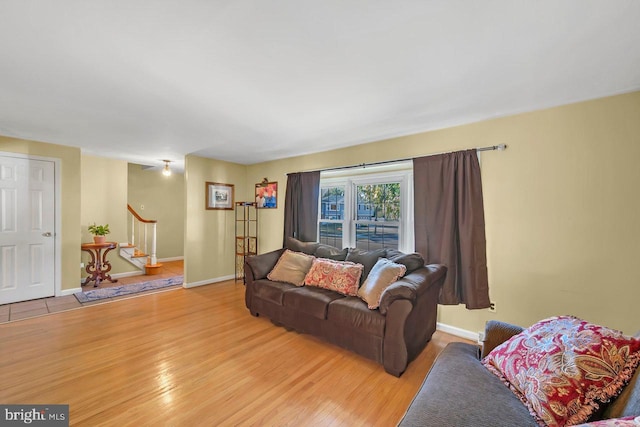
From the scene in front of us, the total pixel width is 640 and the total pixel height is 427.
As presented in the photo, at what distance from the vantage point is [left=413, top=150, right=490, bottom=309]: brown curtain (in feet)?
8.78

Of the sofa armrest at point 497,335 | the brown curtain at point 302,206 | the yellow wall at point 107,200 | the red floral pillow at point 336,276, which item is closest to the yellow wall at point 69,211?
the yellow wall at point 107,200

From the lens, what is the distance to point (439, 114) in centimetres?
256

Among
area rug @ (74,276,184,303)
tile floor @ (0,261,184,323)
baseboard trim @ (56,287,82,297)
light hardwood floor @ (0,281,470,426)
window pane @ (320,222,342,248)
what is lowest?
light hardwood floor @ (0,281,470,426)

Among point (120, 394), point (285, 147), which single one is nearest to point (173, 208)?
point (285, 147)

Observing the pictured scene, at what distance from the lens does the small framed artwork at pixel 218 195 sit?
4.81 meters

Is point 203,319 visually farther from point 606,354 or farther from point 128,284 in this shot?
point 606,354

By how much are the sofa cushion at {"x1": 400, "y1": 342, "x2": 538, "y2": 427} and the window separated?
78.6 inches

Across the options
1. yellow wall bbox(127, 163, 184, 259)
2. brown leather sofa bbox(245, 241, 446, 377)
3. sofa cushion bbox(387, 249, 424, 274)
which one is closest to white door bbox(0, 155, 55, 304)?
yellow wall bbox(127, 163, 184, 259)

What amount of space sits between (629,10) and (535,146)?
4.32 ft

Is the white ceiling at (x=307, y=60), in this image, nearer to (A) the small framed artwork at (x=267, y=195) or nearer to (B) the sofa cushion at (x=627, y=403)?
(B) the sofa cushion at (x=627, y=403)

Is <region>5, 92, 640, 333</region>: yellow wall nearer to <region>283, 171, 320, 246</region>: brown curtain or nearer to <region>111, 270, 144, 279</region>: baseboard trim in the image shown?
<region>283, 171, 320, 246</region>: brown curtain

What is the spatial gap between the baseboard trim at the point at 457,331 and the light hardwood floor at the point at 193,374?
84 mm

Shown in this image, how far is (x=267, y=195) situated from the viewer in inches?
195

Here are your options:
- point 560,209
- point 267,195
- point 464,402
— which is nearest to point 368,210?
point 560,209
